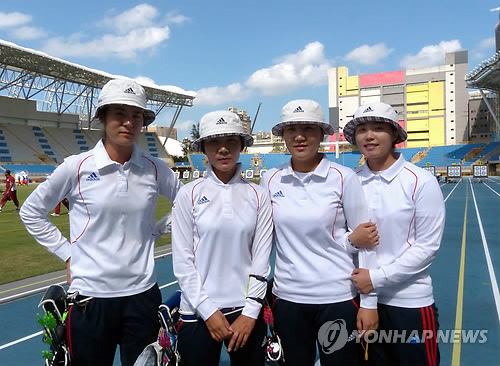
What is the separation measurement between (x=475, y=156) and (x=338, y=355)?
62162mm

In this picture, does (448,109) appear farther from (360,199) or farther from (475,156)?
(360,199)

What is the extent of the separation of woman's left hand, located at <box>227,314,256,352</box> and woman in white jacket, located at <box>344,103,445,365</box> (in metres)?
0.58

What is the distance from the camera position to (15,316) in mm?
4625

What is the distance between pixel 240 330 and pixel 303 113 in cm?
116

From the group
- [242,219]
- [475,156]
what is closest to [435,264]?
[242,219]

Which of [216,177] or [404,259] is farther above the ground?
[216,177]

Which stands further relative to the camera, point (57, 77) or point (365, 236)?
point (57, 77)

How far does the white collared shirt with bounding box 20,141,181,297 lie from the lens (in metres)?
2.15

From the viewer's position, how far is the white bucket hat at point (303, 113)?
7.20ft

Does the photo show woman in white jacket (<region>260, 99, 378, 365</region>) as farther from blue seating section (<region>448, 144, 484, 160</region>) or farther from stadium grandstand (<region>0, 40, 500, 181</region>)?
blue seating section (<region>448, 144, 484, 160</region>)

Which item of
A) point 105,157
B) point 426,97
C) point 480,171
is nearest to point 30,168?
point 480,171

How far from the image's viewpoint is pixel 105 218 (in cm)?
216

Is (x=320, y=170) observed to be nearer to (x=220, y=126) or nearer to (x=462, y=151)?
(x=220, y=126)
